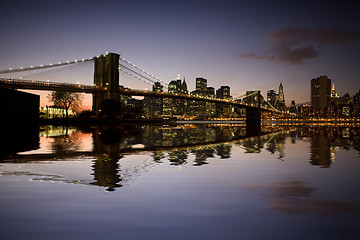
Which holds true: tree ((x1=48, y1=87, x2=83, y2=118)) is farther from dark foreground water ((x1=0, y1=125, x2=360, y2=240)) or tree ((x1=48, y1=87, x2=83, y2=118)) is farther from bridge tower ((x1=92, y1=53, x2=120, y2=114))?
dark foreground water ((x1=0, y1=125, x2=360, y2=240))

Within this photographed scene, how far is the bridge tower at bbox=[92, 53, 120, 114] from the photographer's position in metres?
70.4

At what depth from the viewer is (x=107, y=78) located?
237 feet

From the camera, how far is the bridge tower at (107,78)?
70.4m

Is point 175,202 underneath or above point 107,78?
underneath

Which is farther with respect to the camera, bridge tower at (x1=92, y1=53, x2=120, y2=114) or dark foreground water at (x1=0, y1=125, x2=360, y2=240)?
bridge tower at (x1=92, y1=53, x2=120, y2=114)

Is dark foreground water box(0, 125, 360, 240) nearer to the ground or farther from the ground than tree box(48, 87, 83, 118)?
nearer to the ground

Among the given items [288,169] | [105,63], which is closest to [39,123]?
[105,63]

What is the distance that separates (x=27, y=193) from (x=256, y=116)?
93016 mm

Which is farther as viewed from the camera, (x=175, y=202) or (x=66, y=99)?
(x=66, y=99)

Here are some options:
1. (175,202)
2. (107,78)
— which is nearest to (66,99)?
(107,78)

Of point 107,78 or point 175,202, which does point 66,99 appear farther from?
point 175,202

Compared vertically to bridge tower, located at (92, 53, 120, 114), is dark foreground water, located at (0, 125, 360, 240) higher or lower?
lower

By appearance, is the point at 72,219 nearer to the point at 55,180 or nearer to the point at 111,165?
the point at 55,180

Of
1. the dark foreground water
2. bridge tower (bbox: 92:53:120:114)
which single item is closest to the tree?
bridge tower (bbox: 92:53:120:114)
